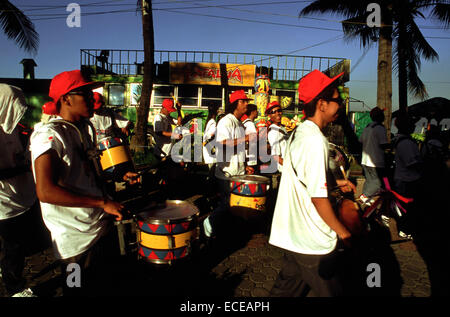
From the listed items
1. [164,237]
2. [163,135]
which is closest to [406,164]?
[164,237]

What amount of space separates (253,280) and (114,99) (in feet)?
45.4

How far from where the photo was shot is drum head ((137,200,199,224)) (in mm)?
2873

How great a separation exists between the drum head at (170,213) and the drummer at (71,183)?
2.37ft

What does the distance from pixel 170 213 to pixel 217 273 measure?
106 centimetres

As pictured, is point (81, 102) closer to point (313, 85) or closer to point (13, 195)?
point (13, 195)

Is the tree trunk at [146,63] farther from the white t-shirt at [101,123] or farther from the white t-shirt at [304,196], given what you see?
the white t-shirt at [304,196]

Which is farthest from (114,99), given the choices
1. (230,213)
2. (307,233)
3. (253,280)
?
(307,233)

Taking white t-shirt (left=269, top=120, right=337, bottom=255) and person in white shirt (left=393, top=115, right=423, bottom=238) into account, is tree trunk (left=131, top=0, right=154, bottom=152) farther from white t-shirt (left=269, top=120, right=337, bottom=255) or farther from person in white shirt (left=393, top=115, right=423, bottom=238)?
white t-shirt (left=269, top=120, right=337, bottom=255)

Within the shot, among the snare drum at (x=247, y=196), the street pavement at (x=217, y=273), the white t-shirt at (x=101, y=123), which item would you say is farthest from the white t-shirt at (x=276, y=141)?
the white t-shirt at (x=101, y=123)

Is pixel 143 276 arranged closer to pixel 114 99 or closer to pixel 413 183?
pixel 413 183

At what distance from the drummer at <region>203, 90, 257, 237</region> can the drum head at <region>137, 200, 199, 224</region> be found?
2.70 ft

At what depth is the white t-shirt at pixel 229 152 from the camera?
14.2 ft

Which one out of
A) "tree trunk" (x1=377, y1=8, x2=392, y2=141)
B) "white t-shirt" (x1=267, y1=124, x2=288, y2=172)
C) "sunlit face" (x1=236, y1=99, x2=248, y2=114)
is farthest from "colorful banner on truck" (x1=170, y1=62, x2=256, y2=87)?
"sunlit face" (x1=236, y1=99, x2=248, y2=114)

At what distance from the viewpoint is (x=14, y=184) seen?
2922mm
